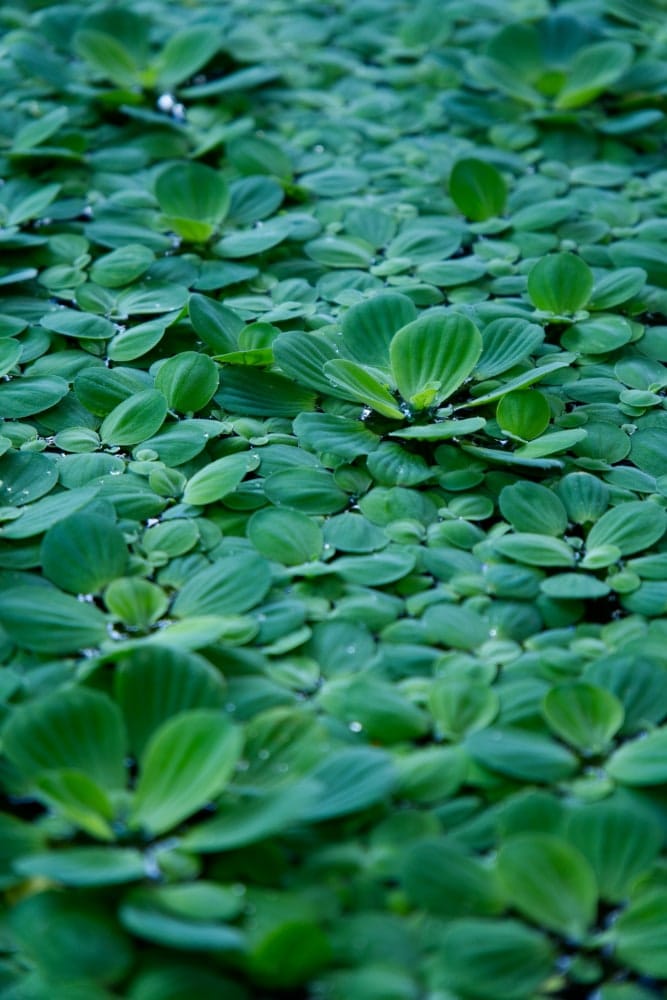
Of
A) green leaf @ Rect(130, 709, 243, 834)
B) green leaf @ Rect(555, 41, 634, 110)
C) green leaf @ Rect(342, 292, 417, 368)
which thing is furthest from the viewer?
green leaf @ Rect(555, 41, 634, 110)

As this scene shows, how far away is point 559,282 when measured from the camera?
165 centimetres

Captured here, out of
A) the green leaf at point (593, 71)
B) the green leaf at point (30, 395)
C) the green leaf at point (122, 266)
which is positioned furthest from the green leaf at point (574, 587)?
the green leaf at point (593, 71)

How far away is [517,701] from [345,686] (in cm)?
16

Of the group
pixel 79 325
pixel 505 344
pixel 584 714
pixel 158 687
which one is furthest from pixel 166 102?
pixel 584 714

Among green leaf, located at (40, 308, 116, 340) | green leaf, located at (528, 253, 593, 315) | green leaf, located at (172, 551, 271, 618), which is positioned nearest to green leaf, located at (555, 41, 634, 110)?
green leaf, located at (528, 253, 593, 315)

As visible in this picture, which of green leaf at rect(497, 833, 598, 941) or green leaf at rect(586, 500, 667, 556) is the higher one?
green leaf at rect(497, 833, 598, 941)

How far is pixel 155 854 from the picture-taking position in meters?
0.96

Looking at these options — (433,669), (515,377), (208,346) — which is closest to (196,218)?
Answer: (208,346)

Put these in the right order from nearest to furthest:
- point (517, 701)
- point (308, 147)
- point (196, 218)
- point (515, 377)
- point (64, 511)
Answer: point (517, 701), point (64, 511), point (515, 377), point (196, 218), point (308, 147)

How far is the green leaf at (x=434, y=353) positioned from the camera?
147 centimetres

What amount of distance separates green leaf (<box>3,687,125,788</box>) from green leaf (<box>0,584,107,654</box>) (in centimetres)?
12

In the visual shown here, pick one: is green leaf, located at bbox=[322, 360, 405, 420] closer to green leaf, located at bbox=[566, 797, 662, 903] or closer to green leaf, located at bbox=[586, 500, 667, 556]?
green leaf, located at bbox=[586, 500, 667, 556]

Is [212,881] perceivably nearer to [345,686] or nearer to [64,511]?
[345,686]

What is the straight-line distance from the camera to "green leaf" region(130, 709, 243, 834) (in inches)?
38.1
